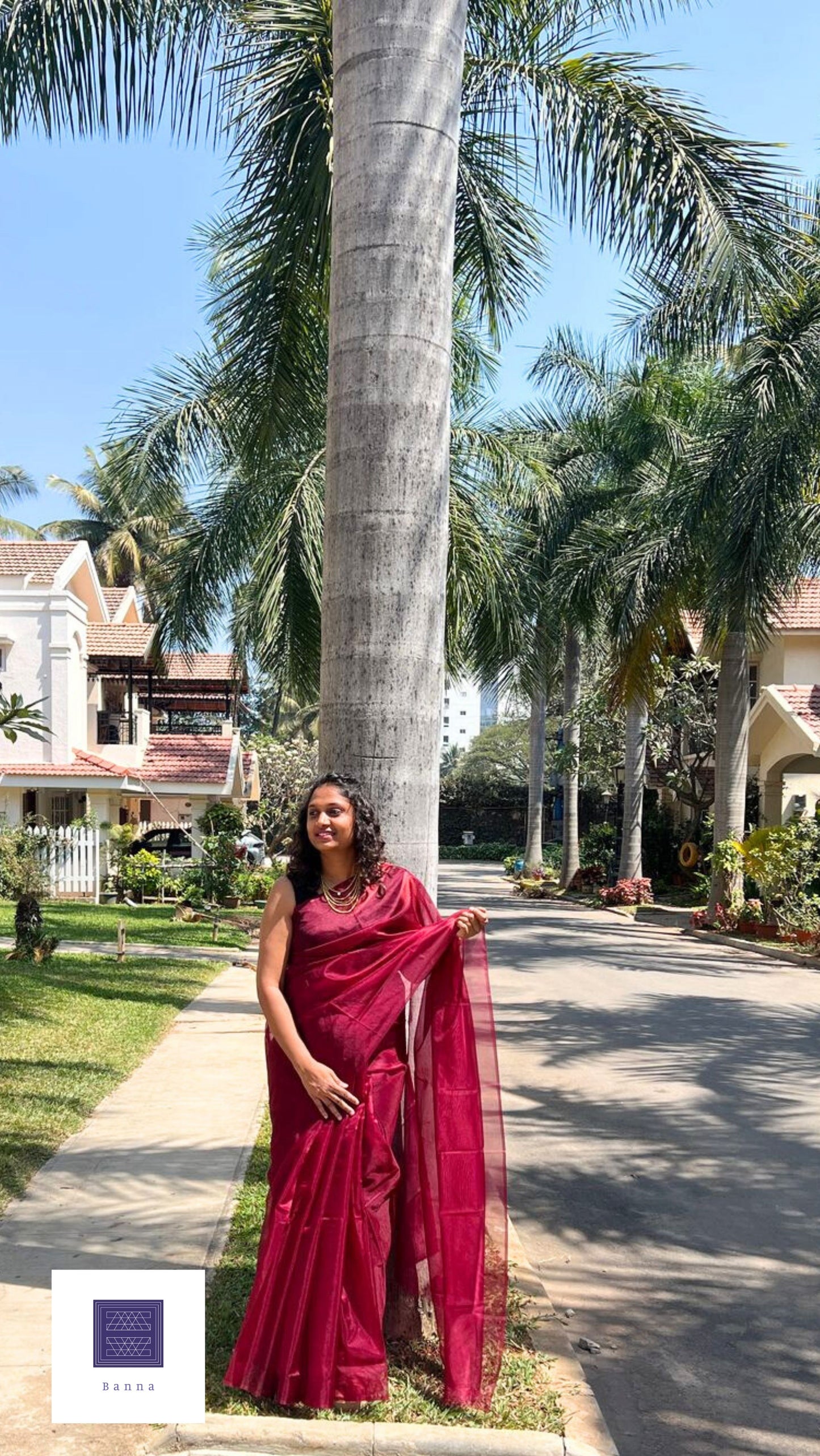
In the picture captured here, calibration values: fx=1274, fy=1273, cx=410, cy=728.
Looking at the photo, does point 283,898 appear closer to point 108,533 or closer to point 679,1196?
point 679,1196

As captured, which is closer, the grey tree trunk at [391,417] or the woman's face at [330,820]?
the woman's face at [330,820]

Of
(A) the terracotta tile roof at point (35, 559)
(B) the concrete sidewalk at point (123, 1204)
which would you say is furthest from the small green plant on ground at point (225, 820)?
(B) the concrete sidewalk at point (123, 1204)

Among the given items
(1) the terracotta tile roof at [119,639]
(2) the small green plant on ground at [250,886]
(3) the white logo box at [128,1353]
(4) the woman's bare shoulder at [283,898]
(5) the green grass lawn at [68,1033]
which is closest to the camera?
(3) the white logo box at [128,1353]

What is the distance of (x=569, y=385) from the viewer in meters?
28.5

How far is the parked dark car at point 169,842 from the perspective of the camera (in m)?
29.8

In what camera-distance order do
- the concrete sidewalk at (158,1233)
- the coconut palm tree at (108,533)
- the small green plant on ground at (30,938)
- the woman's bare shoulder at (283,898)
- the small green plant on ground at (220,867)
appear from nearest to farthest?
the concrete sidewalk at (158,1233) → the woman's bare shoulder at (283,898) → the small green plant on ground at (30,938) → the small green plant on ground at (220,867) → the coconut palm tree at (108,533)

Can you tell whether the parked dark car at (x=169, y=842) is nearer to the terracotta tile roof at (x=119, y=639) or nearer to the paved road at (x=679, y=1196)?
the terracotta tile roof at (x=119, y=639)

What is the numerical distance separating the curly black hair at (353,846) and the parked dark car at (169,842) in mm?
25422

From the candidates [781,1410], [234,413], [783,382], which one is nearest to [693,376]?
[783,382]

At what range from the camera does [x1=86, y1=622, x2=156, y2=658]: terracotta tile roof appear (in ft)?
93.2

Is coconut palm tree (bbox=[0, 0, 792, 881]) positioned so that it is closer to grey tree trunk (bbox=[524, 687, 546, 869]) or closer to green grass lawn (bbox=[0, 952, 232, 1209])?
green grass lawn (bbox=[0, 952, 232, 1209])

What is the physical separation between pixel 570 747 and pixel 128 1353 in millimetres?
28836

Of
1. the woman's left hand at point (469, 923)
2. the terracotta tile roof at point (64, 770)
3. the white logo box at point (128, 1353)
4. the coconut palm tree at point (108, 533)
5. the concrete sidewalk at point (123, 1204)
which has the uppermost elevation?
the coconut palm tree at point (108, 533)

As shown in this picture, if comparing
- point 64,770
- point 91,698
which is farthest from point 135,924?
point 91,698
